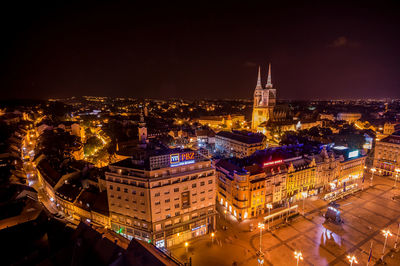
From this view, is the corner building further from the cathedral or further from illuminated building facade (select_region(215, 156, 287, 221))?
the cathedral

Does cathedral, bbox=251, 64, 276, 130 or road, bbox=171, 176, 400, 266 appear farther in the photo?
cathedral, bbox=251, 64, 276, 130

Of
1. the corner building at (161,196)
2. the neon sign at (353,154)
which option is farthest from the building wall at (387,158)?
the corner building at (161,196)

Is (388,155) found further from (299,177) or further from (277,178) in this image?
(277,178)

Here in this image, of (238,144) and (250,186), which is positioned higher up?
(238,144)

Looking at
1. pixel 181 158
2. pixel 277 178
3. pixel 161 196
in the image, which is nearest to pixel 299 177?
pixel 277 178

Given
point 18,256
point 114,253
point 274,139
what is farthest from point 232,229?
point 274,139

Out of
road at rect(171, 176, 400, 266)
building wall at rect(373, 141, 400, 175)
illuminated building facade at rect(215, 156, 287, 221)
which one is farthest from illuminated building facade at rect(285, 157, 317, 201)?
building wall at rect(373, 141, 400, 175)
